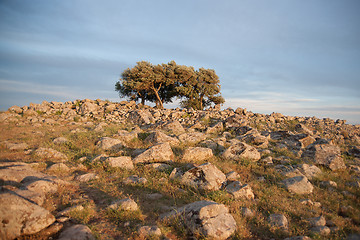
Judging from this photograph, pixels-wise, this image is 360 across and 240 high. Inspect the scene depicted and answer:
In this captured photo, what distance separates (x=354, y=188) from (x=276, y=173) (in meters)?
2.74

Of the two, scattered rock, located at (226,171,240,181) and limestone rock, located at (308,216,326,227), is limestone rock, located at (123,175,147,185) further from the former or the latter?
limestone rock, located at (308,216,326,227)

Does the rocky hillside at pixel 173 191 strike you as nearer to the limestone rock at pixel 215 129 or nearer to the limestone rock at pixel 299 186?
the limestone rock at pixel 299 186

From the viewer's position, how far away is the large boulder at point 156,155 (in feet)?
27.9

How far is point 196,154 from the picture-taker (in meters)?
9.18

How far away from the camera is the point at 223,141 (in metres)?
12.2

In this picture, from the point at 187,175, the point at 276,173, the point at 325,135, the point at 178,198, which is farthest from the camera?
the point at 325,135

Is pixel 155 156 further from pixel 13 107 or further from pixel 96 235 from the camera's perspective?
pixel 13 107

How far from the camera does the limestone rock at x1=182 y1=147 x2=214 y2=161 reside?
8.98m

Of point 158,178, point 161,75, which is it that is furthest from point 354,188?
point 161,75

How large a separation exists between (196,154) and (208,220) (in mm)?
4893

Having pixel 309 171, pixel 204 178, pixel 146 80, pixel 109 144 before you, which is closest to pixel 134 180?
pixel 204 178

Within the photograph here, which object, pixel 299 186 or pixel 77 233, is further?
pixel 299 186

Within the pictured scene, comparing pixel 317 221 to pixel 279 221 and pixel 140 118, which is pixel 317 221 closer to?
pixel 279 221

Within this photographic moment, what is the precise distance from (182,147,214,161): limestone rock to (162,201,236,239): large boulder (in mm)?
4125
